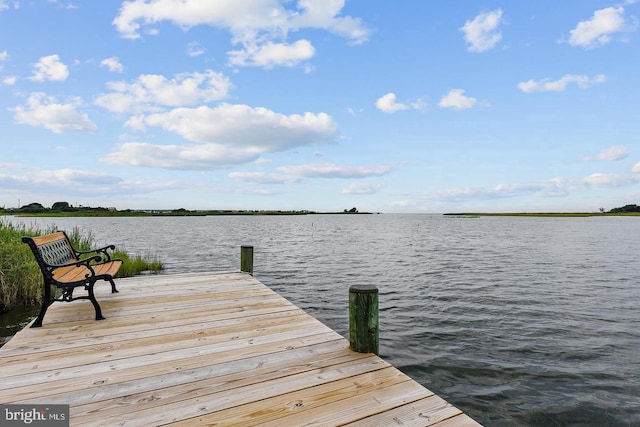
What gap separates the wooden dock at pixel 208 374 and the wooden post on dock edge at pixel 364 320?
0.13 metres

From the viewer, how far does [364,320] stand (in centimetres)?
385

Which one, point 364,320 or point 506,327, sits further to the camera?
point 506,327

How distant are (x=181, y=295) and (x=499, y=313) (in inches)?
311

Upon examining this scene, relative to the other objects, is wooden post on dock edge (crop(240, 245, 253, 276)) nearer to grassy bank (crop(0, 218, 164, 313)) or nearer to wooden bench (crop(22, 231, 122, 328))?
wooden bench (crop(22, 231, 122, 328))

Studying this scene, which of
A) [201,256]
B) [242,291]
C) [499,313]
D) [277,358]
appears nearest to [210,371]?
[277,358]

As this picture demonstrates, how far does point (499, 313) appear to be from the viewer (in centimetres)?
890

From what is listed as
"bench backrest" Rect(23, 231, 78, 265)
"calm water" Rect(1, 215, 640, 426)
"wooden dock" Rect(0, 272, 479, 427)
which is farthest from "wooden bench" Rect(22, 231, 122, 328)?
"calm water" Rect(1, 215, 640, 426)

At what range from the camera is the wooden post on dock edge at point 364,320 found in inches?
150

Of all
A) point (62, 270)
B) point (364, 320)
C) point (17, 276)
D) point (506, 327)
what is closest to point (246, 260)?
point (62, 270)

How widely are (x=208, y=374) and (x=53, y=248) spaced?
14.6 ft

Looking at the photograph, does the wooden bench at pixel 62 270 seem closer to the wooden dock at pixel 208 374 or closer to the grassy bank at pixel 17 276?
the wooden dock at pixel 208 374

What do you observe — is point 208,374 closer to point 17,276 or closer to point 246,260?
point 246,260

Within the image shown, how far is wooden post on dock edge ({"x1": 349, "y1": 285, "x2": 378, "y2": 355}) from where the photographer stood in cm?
382

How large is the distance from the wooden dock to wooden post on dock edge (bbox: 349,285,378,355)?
0.13m
